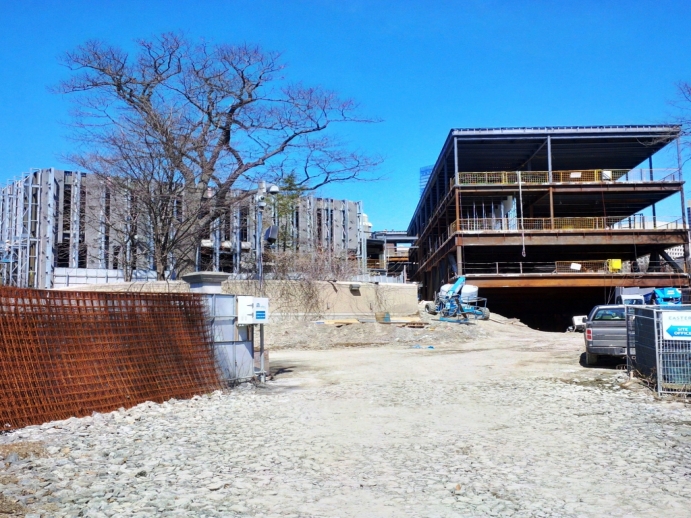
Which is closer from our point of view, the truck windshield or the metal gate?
the metal gate

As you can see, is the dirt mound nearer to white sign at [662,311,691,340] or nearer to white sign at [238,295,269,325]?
white sign at [238,295,269,325]

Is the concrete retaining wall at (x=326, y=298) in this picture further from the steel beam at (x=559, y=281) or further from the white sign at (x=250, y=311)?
the white sign at (x=250, y=311)

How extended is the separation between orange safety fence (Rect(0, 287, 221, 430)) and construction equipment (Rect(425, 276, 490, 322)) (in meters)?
23.1

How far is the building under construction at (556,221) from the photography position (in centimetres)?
4488

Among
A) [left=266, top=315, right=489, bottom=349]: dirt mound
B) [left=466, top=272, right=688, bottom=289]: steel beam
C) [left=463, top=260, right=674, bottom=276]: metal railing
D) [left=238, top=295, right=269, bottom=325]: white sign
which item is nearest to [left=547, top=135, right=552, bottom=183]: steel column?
[left=463, top=260, right=674, bottom=276]: metal railing

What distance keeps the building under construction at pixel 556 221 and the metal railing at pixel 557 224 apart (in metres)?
0.11

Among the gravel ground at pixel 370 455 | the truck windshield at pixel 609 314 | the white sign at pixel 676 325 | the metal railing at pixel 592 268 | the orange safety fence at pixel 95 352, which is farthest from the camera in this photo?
the metal railing at pixel 592 268

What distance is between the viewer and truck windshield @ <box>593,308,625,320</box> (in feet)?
50.2

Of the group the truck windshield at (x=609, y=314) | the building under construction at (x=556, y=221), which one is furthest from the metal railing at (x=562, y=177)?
the truck windshield at (x=609, y=314)

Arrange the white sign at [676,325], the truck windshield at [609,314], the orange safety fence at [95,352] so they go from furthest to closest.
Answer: the truck windshield at [609,314] → the white sign at [676,325] → the orange safety fence at [95,352]

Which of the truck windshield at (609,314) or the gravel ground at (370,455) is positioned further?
the truck windshield at (609,314)

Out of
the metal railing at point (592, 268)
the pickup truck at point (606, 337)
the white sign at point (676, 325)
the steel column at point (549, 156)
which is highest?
the steel column at point (549, 156)

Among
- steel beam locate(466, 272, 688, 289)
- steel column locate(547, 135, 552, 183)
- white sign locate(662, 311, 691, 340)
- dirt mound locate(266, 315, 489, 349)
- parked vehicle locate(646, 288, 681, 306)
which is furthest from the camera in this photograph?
steel column locate(547, 135, 552, 183)

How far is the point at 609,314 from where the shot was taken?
50.6 feet
